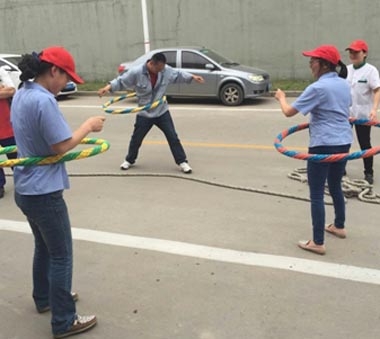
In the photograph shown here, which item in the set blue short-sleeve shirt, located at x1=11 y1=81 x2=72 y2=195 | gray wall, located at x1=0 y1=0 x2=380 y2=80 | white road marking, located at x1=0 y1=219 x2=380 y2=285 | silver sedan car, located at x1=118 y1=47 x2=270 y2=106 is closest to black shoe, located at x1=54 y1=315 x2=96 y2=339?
blue short-sleeve shirt, located at x1=11 y1=81 x2=72 y2=195

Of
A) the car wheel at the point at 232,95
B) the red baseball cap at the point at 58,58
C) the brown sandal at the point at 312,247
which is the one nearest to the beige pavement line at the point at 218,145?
the brown sandal at the point at 312,247

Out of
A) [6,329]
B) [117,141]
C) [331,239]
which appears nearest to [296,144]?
[117,141]

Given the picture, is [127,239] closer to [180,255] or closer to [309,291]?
[180,255]

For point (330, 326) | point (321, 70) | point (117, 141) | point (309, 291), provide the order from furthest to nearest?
point (117, 141)
point (321, 70)
point (309, 291)
point (330, 326)

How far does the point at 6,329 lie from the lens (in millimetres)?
3545

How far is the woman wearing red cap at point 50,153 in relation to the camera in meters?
2.94

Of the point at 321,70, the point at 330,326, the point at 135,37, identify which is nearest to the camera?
the point at 330,326

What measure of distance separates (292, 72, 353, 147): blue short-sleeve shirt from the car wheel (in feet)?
30.4

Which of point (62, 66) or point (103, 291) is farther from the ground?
point (62, 66)

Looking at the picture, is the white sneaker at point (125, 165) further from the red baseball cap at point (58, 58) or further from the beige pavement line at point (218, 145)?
the red baseball cap at point (58, 58)

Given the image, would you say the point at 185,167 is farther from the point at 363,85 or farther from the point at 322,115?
the point at 322,115

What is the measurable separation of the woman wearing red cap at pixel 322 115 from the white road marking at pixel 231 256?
0.30m

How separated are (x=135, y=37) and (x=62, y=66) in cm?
1711

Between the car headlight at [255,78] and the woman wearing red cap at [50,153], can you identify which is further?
the car headlight at [255,78]
